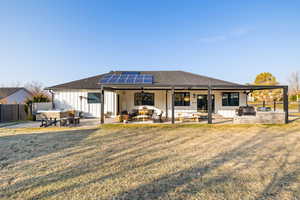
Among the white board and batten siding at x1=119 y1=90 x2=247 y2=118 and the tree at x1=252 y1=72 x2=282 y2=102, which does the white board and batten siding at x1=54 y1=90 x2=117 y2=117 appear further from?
the tree at x1=252 y1=72 x2=282 y2=102

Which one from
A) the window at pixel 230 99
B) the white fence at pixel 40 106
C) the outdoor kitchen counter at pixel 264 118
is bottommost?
the outdoor kitchen counter at pixel 264 118

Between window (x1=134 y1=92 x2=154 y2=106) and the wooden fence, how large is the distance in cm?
892

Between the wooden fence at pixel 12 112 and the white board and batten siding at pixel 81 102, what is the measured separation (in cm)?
231

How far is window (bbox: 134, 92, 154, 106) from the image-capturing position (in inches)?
498

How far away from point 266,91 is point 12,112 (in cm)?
3765

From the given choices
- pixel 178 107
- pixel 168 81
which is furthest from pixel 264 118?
pixel 168 81

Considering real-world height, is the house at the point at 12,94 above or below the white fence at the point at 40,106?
above

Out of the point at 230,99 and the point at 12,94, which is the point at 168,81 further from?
the point at 12,94

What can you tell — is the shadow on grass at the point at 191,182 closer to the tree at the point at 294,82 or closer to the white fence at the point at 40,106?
the white fence at the point at 40,106

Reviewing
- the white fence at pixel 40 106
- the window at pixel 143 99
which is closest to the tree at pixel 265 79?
the window at pixel 143 99

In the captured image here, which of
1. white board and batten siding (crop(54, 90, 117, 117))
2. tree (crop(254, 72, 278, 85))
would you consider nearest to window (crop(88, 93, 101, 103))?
white board and batten siding (crop(54, 90, 117, 117))

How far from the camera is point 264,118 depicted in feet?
29.4

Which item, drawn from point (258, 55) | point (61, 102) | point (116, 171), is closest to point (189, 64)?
point (258, 55)

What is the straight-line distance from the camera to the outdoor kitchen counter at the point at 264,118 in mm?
8922
